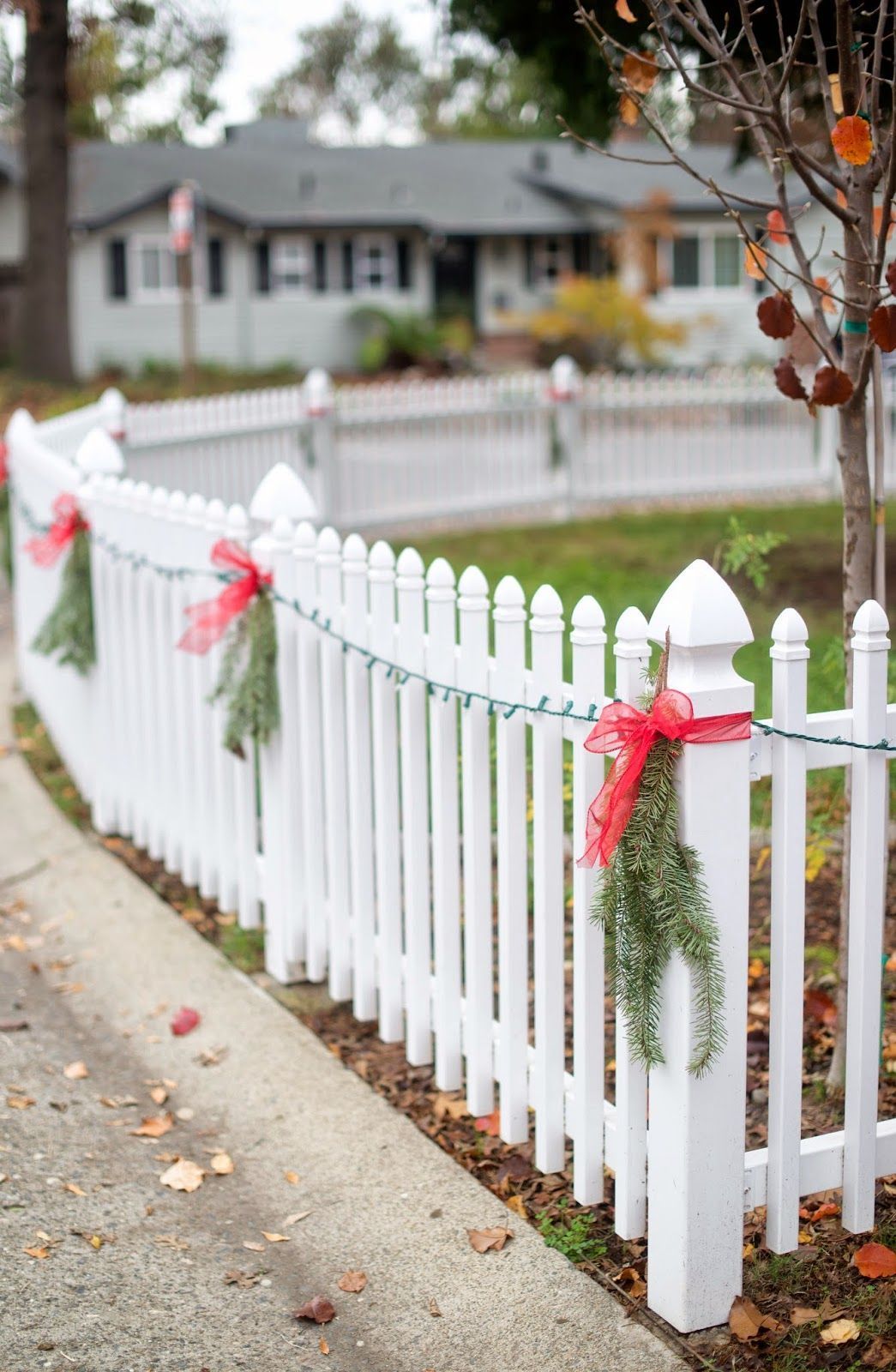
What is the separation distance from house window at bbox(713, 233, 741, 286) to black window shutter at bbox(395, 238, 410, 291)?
24.2 feet

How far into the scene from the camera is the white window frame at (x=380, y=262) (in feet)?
126

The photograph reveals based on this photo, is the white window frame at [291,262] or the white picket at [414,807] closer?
the white picket at [414,807]

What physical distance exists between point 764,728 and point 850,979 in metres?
0.62

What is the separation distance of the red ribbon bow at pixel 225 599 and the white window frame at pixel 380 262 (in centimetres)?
3439

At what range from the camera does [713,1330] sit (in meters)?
3.30

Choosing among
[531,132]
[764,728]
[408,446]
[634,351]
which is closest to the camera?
[764,728]

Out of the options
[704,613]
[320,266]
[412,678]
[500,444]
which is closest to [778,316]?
[704,613]

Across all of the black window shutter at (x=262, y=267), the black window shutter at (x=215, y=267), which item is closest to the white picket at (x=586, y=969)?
the black window shutter at (x=215, y=267)

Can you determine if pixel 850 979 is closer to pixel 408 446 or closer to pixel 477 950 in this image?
pixel 477 950

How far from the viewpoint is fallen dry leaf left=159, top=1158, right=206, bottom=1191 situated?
Result: 404 centimetres

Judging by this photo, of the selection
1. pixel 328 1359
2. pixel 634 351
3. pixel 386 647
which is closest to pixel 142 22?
pixel 634 351

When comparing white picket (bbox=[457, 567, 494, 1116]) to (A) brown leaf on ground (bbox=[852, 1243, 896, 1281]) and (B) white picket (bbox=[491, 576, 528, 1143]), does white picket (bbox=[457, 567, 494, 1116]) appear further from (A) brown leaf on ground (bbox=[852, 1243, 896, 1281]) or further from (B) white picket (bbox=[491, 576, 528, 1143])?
(A) brown leaf on ground (bbox=[852, 1243, 896, 1281])

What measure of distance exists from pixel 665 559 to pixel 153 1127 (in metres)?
8.40

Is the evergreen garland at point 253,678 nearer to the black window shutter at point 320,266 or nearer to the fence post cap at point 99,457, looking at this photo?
the fence post cap at point 99,457
